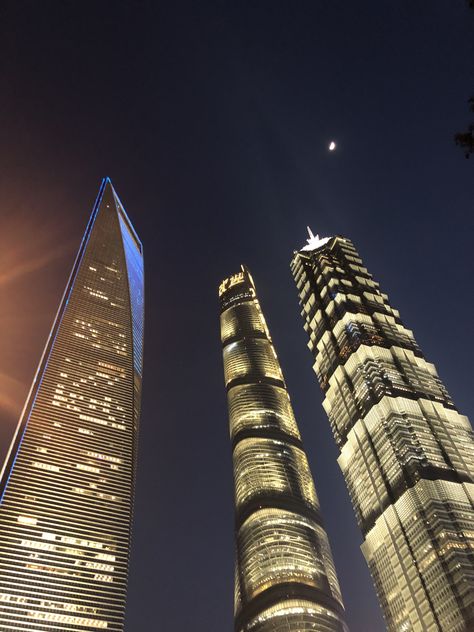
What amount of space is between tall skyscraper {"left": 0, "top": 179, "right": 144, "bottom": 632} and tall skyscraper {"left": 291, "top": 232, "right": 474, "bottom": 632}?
6408 cm

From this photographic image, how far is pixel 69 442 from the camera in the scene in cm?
14512

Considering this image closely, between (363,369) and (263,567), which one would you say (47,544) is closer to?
(263,567)

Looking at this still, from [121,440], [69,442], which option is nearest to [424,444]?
[121,440]

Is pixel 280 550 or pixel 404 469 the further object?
pixel 280 550

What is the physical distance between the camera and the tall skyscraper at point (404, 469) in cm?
12538

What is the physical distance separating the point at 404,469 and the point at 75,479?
83.0m

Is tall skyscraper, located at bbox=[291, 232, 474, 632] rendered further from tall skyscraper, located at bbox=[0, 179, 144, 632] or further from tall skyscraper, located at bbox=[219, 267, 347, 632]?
tall skyscraper, located at bbox=[0, 179, 144, 632]

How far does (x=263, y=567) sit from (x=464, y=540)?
2289 inches

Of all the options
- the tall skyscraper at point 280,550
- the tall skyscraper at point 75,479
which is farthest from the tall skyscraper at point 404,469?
the tall skyscraper at point 75,479

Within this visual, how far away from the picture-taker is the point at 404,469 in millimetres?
148000

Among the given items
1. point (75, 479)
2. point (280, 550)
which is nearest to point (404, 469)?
point (280, 550)

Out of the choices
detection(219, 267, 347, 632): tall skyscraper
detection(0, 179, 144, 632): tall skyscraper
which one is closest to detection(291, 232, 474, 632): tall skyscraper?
detection(219, 267, 347, 632): tall skyscraper

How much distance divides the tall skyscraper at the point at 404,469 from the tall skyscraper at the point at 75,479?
210ft

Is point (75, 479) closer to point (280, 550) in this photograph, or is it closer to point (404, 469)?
point (280, 550)
